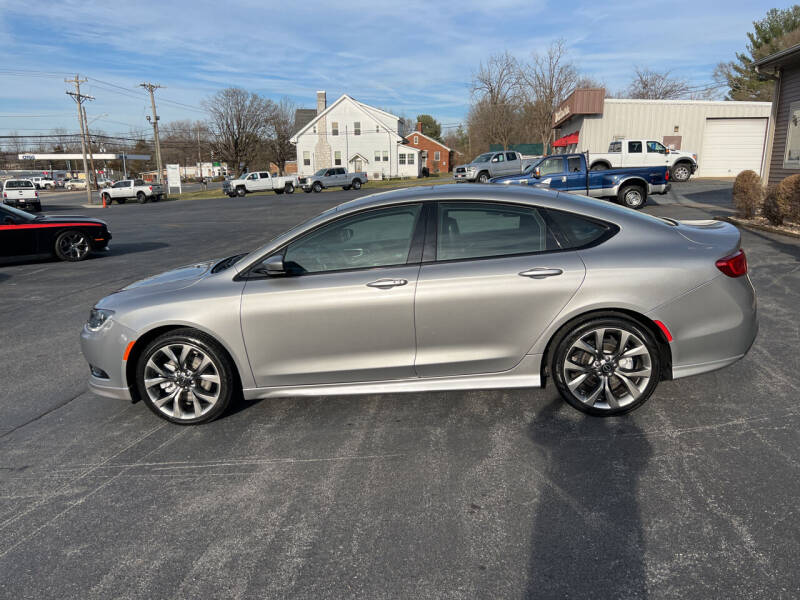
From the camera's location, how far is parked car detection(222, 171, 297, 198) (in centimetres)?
4353

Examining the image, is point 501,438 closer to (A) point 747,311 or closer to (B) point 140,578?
(A) point 747,311

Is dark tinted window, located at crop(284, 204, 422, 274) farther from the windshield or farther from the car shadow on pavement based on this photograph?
the windshield

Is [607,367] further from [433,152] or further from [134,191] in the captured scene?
[433,152]

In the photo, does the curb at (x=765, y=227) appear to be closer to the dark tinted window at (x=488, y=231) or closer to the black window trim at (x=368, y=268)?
the dark tinted window at (x=488, y=231)

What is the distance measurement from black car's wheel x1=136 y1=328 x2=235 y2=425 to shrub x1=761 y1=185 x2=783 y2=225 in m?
12.2

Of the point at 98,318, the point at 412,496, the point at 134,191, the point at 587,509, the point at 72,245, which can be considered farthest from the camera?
the point at 134,191

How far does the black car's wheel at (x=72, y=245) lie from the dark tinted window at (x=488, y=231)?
35.6 ft

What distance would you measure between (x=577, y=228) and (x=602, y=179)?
15.1 meters

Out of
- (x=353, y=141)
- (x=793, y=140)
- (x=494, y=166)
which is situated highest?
(x=353, y=141)

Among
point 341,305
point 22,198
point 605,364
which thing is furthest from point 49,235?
point 22,198

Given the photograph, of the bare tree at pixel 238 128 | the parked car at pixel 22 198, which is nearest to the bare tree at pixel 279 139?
the bare tree at pixel 238 128

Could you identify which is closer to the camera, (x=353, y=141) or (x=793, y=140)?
(x=793, y=140)

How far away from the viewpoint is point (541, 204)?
3930 millimetres

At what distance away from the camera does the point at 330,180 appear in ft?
146
